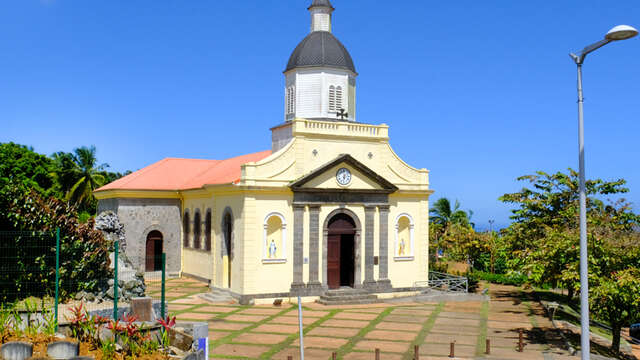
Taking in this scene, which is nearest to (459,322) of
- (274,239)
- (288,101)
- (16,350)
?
(274,239)

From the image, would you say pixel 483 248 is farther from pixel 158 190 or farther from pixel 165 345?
pixel 165 345

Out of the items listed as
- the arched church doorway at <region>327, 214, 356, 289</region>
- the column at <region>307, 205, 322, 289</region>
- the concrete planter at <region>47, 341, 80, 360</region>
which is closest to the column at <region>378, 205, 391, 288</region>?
the arched church doorway at <region>327, 214, 356, 289</region>

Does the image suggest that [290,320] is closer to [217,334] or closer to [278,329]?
[278,329]

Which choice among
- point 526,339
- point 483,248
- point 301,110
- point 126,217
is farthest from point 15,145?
point 526,339

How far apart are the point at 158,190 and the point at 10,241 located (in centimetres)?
2074

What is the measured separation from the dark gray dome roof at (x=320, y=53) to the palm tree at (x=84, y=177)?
30008 mm

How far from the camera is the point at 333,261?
30797mm

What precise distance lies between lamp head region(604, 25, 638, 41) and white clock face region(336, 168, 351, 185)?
19.2m

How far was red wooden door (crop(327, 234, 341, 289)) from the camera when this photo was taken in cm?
3066

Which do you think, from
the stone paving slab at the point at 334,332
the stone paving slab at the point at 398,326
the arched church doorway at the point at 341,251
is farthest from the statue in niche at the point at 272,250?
the stone paving slab at the point at 398,326

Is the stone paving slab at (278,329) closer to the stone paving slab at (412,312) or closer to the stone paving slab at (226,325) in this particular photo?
the stone paving slab at (226,325)

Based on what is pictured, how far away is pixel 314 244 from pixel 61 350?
17.3 meters

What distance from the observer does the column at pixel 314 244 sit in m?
29.8

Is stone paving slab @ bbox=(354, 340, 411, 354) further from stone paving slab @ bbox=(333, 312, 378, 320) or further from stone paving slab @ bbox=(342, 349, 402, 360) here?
stone paving slab @ bbox=(333, 312, 378, 320)
